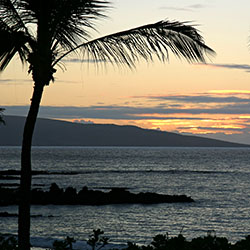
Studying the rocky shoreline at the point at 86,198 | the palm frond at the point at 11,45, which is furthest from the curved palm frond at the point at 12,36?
the rocky shoreline at the point at 86,198

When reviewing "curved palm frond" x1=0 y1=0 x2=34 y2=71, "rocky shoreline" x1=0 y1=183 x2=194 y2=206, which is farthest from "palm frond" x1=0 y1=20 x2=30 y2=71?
"rocky shoreline" x1=0 y1=183 x2=194 y2=206

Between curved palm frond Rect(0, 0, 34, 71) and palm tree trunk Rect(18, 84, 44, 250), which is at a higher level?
curved palm frond Rect(0, 0, 34, 71)

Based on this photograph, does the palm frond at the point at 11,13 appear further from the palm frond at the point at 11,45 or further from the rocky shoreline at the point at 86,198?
the rocky shoreline at the point at 86,198

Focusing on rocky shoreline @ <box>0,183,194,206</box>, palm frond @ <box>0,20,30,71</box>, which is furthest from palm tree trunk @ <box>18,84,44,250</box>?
rocky shoreline @ <box>0,183,194,206</box>

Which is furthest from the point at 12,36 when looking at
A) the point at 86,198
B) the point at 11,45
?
the point at 86,198

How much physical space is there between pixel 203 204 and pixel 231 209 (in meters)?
3.99

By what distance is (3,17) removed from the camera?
11.0 m

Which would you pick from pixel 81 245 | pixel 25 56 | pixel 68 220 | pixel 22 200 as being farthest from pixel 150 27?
pixel 68 220

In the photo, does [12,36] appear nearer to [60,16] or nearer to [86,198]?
[60,16]

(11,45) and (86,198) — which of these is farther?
(86,198)

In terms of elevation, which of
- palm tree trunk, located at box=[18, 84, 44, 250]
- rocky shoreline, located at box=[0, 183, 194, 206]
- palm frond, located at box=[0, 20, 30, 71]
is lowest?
rocky shoreline, located at box=[0, 183, 194, 206]

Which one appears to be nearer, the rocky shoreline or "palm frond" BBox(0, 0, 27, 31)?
"palm frond" BBox(0, 0, 27, 31)

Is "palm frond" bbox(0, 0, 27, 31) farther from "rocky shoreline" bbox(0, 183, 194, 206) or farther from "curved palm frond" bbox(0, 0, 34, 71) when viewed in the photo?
"rocky shoreline" bbox(0, 183, 194, 206)

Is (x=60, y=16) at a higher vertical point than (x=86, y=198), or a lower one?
higher
